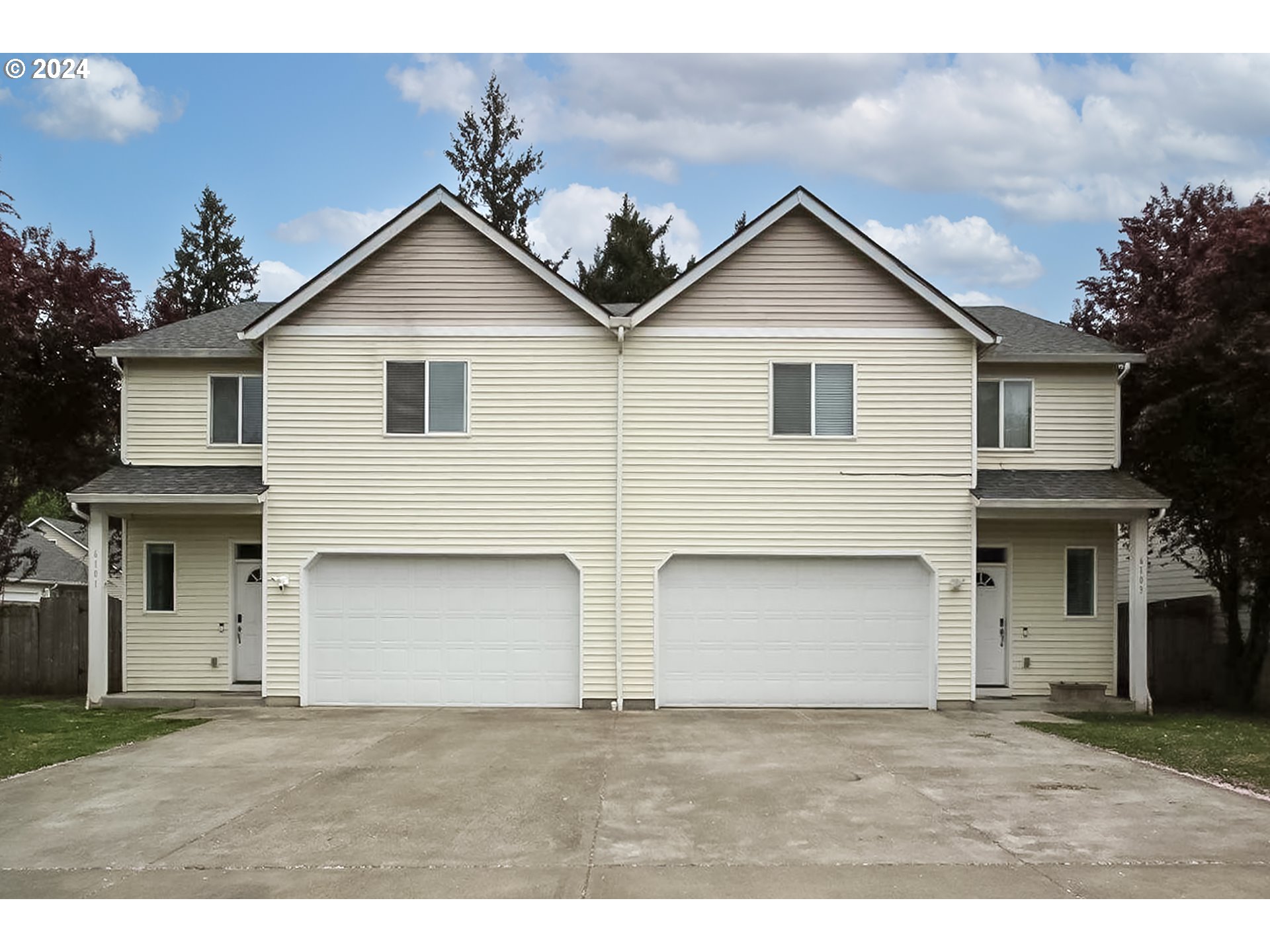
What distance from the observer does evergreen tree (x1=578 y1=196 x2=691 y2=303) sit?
3934 centimetres

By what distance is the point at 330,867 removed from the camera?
748 cm

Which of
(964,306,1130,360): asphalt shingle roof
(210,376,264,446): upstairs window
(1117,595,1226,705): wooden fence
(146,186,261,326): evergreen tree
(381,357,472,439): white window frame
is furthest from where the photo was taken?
(146,186,261,326): evergreen tree

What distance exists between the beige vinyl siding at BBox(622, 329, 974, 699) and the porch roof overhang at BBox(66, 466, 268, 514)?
5.81 m

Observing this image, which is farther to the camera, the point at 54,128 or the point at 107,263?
the point at 107,263

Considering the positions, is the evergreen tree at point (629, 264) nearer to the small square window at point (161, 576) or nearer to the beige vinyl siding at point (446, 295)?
the beige vinyl siding at point (446, 295)

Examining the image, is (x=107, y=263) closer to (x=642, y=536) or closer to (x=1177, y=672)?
(x=642, y=536)

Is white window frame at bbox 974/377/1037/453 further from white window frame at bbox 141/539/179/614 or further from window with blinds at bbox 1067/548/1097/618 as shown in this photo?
white window frame at bbox 141/539/179/614

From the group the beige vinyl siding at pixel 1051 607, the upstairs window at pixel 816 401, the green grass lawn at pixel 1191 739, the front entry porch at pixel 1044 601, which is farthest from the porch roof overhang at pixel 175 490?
the green grass lawn at pixel 1191 739

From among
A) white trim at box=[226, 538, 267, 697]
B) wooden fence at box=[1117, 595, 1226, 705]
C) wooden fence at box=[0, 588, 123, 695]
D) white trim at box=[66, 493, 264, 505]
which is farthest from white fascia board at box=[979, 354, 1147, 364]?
wooden fence at box=[0, 588, 123, 695]

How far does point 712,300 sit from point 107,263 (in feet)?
39.2

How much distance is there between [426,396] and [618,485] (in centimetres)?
327

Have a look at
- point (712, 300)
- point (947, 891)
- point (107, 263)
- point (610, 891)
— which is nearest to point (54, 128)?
point (107, 263)

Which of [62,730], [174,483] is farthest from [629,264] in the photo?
[62,730]

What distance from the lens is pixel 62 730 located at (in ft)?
47.2
